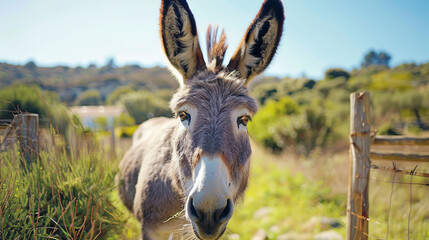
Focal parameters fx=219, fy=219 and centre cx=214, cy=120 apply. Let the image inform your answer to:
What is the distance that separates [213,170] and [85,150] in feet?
7.50

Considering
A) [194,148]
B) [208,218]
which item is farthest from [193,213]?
[194,148]

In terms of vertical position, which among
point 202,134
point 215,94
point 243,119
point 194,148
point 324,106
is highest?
point 324,106

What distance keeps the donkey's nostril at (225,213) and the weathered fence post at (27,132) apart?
6.80ft

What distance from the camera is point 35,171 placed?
2250mm

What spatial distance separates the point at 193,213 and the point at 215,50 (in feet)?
6.34

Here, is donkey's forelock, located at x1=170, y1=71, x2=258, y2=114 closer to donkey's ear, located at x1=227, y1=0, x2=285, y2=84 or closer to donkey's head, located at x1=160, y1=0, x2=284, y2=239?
donkey's head, located at x1=160, y1=0, x2=284, y2=239

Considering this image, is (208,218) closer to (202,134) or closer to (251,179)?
(202,134)

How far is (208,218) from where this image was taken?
149cm

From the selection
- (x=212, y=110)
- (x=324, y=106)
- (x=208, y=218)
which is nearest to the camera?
(x=208, y=218)

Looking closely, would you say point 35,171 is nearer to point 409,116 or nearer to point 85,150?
point 85,150

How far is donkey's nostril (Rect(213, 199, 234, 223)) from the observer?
148 centimetres

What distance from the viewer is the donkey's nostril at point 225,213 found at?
58.4 inches

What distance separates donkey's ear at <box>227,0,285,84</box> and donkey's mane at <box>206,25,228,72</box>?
14cm

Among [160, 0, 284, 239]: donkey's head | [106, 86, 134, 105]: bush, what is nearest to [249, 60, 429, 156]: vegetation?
[160, 0, 284, 239]: donkey's head
